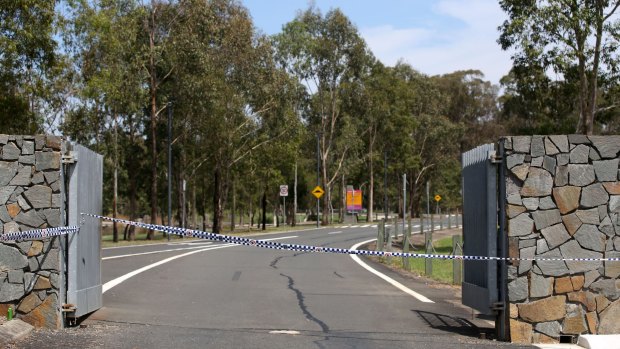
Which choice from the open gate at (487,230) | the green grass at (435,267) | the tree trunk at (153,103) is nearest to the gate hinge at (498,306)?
the open gate at (487,230)

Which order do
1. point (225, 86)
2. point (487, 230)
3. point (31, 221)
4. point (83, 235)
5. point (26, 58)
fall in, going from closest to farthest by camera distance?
point (31, 221) < point (487, 230) < point (83, 235) < point (26, 58) < point (225, 86)

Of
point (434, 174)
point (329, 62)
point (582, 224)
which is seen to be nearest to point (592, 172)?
point (582, 224)

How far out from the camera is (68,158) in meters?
9.54

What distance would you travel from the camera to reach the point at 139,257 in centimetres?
2319

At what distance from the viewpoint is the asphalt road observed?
8914 millimetres

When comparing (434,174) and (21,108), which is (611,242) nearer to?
(21,108)

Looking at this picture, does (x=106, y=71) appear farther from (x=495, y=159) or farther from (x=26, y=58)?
(x=495, y=159)

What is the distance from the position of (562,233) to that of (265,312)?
438cm

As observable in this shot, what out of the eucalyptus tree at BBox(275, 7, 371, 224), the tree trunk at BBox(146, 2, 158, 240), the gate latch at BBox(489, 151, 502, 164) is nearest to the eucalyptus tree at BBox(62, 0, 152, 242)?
the tree trunk at BBox(146, 2, 158, 240)

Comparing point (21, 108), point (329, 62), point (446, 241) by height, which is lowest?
point (446, 241)

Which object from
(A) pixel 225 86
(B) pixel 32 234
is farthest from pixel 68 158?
(A) pixel 225 86

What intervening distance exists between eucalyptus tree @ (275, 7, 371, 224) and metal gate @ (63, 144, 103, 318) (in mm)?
55654

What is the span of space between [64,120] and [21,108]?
39.1ft

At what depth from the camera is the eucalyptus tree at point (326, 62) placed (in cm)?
6662
